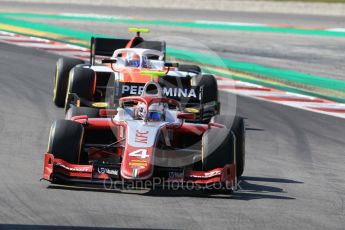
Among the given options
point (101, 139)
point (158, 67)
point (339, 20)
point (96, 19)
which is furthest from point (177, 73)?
point (339, 20)

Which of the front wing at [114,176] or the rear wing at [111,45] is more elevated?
the rear wing at [111,45]

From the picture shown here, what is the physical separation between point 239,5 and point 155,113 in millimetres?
26991

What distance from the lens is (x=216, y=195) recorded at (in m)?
11.6

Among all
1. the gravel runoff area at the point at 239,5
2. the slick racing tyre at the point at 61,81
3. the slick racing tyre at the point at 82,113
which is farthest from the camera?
the gravel runoff area at the point at 239,5

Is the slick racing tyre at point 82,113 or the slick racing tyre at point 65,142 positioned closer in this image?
the slick racing tyre at point 65,142

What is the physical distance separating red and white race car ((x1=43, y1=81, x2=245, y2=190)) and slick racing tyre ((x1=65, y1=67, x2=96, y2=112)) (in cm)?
355

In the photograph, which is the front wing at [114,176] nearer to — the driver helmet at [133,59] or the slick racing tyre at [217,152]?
the slick racing tyre at [217,152]

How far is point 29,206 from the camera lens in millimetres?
10453

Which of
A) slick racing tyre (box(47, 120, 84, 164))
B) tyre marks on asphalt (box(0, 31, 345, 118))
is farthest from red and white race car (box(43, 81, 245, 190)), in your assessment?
tyre marks on asphalt (box(0, 31, 345, 118))

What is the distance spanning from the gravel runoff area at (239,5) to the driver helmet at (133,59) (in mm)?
20797

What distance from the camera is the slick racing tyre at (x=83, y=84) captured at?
16688 millimetres

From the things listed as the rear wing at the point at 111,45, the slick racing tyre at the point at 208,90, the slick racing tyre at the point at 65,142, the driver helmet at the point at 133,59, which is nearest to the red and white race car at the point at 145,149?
the slick racing tyre at the point at 65,142

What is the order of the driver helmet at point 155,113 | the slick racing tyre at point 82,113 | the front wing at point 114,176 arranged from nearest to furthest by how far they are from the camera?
the front wing at point 114,176, the driver helmet at point 155,113, the slick racing tyre at point 82,113

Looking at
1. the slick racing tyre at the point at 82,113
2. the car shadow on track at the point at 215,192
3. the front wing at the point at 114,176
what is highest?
the slick racing tyre at the point at 82,113
